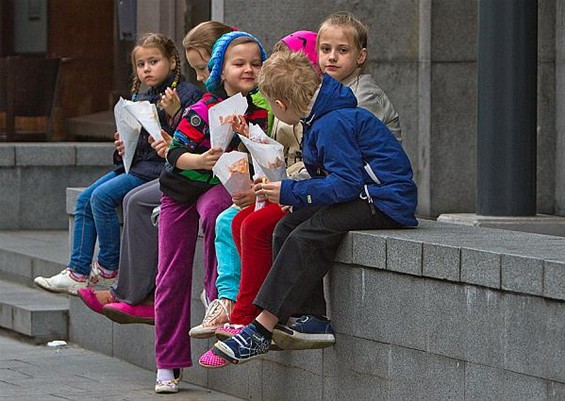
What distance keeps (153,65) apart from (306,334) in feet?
6.80

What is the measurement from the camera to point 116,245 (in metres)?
8.30

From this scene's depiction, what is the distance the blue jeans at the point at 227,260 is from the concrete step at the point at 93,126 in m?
6.71

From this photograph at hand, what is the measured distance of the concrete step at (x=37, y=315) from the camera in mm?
9336

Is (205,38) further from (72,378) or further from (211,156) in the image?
(72,378)

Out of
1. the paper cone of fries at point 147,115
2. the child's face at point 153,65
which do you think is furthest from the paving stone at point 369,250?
the child's face at point 153,65

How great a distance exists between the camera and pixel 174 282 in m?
7.54

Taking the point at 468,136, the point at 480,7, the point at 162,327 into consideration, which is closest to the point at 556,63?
the point at 468,136

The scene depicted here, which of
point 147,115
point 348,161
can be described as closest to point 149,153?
point 147,115

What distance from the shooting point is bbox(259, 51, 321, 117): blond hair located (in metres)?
6.34

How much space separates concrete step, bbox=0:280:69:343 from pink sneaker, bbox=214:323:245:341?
275cm

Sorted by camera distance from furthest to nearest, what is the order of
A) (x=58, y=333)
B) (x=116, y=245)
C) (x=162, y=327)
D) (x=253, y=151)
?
(x=58, y=333) < (x=116, y=245) < (x=162, y=327) < (x=253, y=151)

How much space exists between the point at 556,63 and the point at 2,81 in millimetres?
5169

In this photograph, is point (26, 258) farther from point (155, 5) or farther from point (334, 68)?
point (334, 68)

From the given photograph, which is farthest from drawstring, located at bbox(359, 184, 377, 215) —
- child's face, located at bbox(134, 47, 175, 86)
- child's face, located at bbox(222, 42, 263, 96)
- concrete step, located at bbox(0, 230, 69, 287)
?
concrete step, located at bbox(0, 230, 69, 287)
